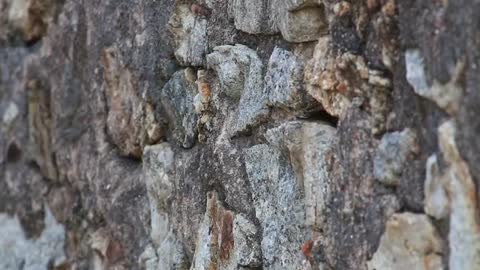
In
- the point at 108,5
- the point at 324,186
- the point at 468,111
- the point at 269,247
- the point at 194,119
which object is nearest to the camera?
the point at 468,111

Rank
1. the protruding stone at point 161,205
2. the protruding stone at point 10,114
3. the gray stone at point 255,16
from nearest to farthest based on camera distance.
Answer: the gray stone at point 255,16
the protruding stone at point 161,205
the protruding stone at point 10,114

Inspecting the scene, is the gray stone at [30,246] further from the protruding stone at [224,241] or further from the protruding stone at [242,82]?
the protruding stone at [242,82]

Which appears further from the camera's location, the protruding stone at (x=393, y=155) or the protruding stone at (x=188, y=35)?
the protruding stone at (x=188, y=35)

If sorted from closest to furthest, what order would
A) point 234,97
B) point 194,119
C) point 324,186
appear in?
point 324,186 < point 234,97 < point 194,119

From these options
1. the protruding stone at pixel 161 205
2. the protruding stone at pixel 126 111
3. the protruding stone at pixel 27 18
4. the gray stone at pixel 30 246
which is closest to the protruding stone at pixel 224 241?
the protruding stone at pixel 161 205

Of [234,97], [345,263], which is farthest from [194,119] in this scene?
[345,263]

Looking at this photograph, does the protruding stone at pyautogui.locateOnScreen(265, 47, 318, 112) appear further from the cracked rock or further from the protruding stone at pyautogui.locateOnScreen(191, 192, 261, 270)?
the protruding stone at pyautogui.locateOnScreen(191, 192, 261, 270)

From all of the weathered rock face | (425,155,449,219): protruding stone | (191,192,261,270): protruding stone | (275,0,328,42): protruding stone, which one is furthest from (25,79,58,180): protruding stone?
(425,155,449,219): protruding stone

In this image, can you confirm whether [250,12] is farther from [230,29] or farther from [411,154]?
[411,154]
